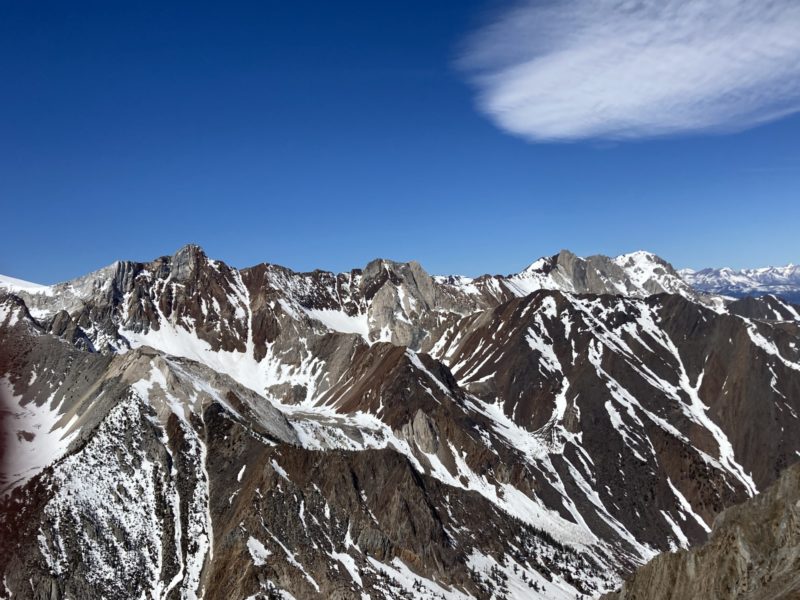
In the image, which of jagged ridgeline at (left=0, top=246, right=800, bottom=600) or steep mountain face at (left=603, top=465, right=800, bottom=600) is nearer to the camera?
steep mountain face at (left=603, top=465, right=800, bottom=600)

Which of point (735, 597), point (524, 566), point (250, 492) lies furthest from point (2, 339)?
point (524, 566)

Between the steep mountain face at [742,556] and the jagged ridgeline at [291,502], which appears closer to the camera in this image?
the steep mountain face at [742,556]

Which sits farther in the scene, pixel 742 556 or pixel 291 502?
pixel 291 502

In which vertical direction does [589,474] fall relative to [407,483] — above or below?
above

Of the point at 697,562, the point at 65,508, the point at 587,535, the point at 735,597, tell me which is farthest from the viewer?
the point at 587,535

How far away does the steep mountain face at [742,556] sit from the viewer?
161ft

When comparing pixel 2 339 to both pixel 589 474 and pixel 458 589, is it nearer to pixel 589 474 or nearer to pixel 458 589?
pixel 458 589

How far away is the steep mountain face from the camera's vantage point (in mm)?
49188

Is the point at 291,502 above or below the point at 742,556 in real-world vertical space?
below

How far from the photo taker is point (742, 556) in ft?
173

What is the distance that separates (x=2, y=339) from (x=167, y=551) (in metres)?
102

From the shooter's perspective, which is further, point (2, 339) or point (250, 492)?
point (250, 492)

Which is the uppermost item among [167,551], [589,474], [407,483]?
[589,474]

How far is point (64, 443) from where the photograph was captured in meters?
115
